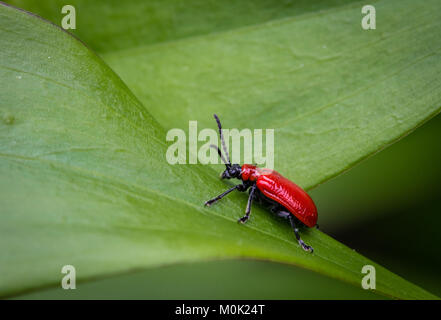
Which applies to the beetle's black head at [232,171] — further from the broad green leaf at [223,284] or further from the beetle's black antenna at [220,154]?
the broad green leaf at [223,284]

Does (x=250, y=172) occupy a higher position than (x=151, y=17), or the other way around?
(x=151, y=17)

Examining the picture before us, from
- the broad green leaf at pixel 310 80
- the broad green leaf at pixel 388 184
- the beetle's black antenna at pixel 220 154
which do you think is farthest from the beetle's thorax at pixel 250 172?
the broad green leaf at pixel 388 184

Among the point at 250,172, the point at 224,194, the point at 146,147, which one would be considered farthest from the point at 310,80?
the point at 146,147

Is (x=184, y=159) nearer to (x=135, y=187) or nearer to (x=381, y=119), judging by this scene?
(x=135, y=187)

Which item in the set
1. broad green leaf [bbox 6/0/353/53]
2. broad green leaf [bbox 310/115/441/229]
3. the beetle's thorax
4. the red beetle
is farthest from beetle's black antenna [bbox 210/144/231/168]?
broad green leaf [bbox 310/115/441/229]

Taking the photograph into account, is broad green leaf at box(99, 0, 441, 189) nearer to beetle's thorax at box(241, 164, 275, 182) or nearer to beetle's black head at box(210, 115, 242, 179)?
beetle's black head at box(210, 115, 242, 179)

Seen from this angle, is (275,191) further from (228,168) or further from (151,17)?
(151,17)
